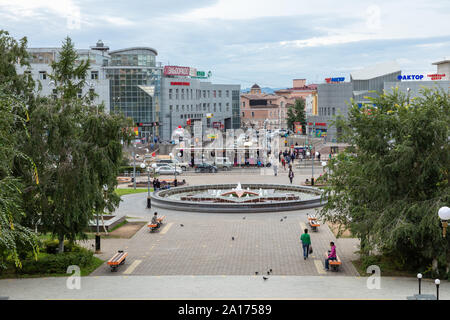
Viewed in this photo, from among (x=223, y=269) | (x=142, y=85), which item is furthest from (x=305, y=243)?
(x=142, y=85)

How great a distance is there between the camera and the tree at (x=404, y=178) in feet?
56.5

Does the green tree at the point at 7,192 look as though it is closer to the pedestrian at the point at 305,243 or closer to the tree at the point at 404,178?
the pedestrian at the point at 305,243

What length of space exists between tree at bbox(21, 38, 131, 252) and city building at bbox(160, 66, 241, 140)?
3123 inches

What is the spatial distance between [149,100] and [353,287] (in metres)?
82.0

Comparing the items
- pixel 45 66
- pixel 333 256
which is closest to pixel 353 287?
pixel 333 256

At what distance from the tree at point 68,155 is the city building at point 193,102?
79.3 m

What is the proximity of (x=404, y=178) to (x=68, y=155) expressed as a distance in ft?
38.3

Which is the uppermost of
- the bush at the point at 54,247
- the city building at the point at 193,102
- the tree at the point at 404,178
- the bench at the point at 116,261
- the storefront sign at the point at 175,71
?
the storefront sign at the point at 175,71

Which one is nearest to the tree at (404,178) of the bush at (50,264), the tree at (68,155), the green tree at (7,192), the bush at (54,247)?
the tree at (68,155)

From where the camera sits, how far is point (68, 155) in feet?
64.8

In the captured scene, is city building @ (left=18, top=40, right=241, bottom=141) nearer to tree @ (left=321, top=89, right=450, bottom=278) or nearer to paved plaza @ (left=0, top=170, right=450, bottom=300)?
paved plaza @ (left=0, top=170, right=450, bottom=300)

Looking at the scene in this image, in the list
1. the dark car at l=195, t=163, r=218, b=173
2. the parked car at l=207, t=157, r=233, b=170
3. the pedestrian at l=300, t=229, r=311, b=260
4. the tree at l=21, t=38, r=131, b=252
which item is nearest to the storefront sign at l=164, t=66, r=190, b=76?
the parked car at l=207, t=157, r=233, b=170

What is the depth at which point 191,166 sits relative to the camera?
6619 centimetres

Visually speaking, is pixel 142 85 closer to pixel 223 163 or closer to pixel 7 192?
pixel 223 163
